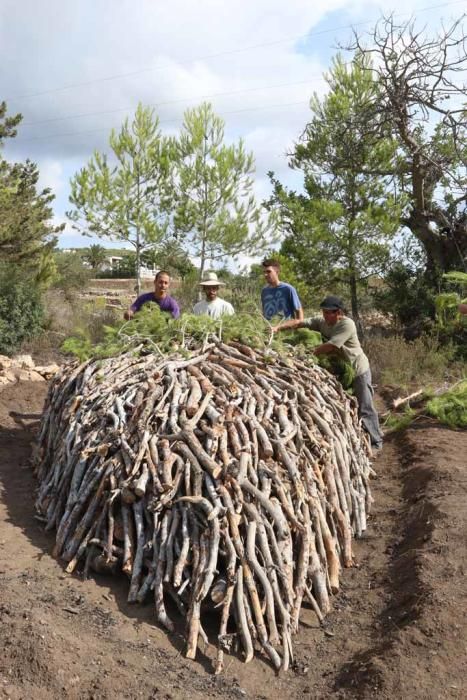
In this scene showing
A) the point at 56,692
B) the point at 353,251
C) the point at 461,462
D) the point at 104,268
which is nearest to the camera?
the point at 56,692

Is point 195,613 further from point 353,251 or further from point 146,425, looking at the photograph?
point 353,251

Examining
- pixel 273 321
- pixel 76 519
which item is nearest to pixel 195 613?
pixel 76 519

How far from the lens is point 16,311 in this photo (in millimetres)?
10992

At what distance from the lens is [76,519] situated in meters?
3.72

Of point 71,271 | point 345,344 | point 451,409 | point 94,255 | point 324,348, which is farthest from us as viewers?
point 94,255

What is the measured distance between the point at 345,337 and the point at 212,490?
2.45 metres

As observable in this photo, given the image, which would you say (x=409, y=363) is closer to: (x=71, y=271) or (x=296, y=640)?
(x=296, y=640)

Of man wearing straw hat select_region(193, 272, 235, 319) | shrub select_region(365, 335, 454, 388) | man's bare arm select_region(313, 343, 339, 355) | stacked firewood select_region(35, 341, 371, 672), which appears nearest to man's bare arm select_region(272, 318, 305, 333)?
man's bare arm select_region(313, 343, 339, 355)

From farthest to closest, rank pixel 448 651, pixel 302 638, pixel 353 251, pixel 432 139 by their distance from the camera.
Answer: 1. pixel 353 251
2. pixel 432 139
3. pixel 302 638
4. pixel 448 651

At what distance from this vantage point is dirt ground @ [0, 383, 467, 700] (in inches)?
103

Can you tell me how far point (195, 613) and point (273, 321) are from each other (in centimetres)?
285

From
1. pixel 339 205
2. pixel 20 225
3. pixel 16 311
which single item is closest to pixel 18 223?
pixel 20 225

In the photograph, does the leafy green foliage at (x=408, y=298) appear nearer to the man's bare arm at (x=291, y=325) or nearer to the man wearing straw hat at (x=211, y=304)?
the man's bare arm at (x=291, y=325)

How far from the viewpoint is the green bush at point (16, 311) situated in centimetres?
1094
